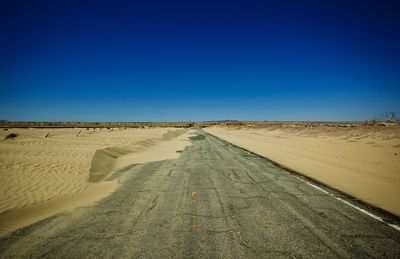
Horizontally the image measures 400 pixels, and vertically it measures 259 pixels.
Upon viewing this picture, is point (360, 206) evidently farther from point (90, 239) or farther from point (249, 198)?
point (90, 239)

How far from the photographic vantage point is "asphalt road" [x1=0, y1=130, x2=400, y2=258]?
12.6 feet

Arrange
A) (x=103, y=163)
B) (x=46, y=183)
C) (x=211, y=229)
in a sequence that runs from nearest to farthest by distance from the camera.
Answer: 1. (x=211, y=229)
2. (x=46, y=183)
3. (x=103, y=163)

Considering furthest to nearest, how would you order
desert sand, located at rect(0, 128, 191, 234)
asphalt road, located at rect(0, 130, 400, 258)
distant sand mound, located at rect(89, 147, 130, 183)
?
distant sand mound, located at rect(89, 147, 130, 183), desert sand, located at rect(0, 128, 191, 234), asphalt road, located at rect(0, 130, 400, 258)

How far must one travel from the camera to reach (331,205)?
5984 mm

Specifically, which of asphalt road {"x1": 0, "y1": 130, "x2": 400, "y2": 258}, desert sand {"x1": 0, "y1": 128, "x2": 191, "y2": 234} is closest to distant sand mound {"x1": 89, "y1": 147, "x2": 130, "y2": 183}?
desert sand {"x1": 0, "y1": 128, "x2": 191, "y2": 234}

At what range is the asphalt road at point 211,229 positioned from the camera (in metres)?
3.84

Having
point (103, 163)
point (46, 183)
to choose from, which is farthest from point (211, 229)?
point (103, 163)

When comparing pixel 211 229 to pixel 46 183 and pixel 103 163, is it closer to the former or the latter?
pixel 46 183

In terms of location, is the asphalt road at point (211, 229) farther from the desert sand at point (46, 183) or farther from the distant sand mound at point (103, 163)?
the distant sand mound at point (103, 163)

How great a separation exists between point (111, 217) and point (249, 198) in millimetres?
3656

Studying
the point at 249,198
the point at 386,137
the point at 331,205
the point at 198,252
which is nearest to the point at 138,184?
the point at 249,198

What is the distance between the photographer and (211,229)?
461 cm

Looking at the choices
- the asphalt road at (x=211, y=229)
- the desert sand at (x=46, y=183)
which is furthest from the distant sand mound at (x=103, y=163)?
the asphalt road at (x=211, y=229)

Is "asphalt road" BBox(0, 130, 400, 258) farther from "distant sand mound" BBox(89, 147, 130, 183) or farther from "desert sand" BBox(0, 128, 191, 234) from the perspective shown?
"distant sand mound" BBox(89, 147, 130, 183)
